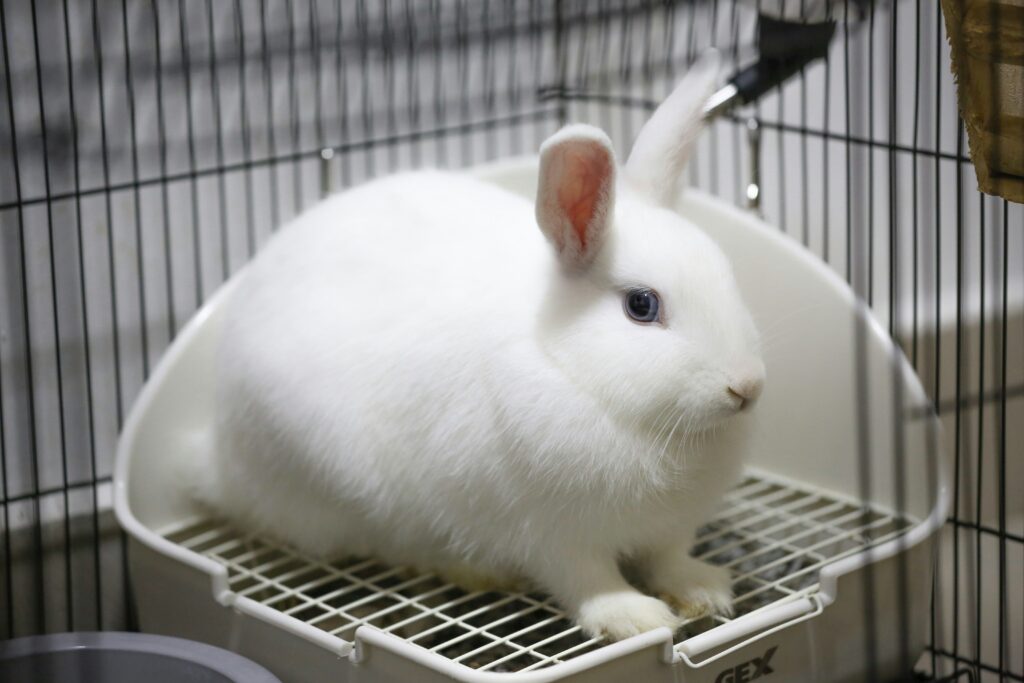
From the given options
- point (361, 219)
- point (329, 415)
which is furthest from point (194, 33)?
point (329, 415)

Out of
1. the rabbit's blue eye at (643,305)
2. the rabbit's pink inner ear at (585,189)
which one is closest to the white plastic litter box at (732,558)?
the rabbit's blue eye at (643,305)

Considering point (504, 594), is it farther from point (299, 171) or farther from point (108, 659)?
point (299, 171)

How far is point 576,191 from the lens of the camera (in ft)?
4.31

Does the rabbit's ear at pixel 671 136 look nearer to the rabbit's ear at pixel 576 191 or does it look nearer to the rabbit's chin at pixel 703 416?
the rabbit's ear at pixel 576 191

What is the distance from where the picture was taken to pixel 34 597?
183cm

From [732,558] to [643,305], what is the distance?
1.52 feet

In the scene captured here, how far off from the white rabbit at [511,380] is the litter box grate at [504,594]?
0.11ft

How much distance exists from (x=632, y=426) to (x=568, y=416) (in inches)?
2.6

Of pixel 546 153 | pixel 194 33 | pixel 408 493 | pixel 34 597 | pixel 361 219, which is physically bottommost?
pixel 34 597

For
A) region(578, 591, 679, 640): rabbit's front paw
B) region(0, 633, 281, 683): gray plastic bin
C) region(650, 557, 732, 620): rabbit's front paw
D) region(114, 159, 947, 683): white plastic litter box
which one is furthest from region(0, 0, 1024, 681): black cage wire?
region(578, 591, 679, 640): rabbit's front paw

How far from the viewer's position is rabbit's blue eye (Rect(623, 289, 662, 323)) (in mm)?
1312

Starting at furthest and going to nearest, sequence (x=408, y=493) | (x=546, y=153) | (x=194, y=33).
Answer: (x=194, y=33) → (x=408, y=493) → (x=546, y=153)

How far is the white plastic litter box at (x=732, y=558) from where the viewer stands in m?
1.33

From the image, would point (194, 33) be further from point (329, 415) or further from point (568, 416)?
point (568, 416)
